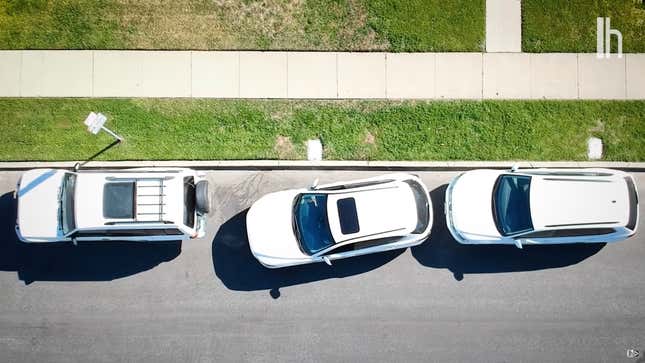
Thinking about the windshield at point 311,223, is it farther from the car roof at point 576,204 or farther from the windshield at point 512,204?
the car roof at point 576,204

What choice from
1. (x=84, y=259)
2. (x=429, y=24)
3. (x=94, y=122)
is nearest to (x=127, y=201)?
(x=94, y=122)

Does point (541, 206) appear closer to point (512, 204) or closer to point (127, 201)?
point (512, 204)

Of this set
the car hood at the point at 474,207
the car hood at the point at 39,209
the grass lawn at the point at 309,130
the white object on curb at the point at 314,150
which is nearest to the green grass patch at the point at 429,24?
the grass lawn at the point at 309,130

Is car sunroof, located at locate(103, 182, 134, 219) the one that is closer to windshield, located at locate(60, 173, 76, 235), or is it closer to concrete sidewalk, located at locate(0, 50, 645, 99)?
windshield, located at locate(60, 173, 76, 235)

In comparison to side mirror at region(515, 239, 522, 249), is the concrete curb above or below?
above

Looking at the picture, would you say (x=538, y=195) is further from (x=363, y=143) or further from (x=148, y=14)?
(x=148, y=14)

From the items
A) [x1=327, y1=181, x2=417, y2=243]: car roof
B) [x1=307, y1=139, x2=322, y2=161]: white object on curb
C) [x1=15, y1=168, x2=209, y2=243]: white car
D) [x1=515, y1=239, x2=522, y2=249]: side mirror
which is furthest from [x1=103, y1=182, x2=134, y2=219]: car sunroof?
[x1=515, y1=239, x2=522, y2=249]: side mirror
